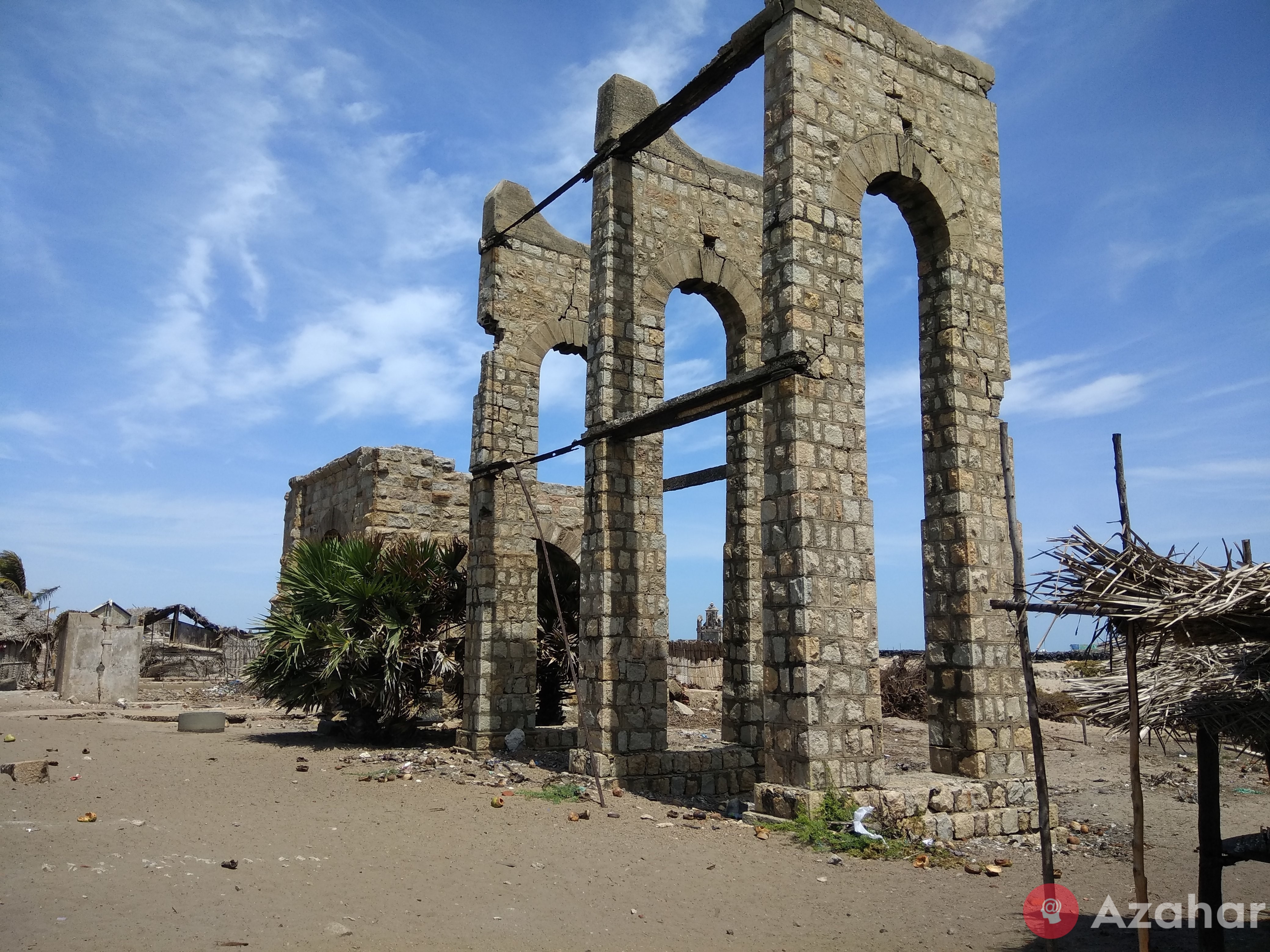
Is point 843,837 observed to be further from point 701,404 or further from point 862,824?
point 701,404

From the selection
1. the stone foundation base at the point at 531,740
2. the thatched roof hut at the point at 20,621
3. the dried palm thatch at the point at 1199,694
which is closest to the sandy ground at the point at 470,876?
the dried palm thatch at the point at 1199,694

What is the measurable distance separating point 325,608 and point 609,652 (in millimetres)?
4772

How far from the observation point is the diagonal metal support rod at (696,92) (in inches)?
331

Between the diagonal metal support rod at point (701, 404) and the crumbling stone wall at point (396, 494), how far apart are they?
6273 millimetres

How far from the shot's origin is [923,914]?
537cm

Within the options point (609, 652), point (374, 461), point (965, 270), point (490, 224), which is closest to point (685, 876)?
point (609, 652)

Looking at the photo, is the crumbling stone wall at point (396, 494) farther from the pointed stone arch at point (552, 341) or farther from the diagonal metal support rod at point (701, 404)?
the diagonal metal support rod at point (701, 404)

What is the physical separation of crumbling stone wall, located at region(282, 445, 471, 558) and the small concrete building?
498 cm

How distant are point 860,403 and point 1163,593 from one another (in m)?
4.29

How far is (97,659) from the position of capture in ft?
61.0

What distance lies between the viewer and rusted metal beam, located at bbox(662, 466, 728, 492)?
11.7 metres

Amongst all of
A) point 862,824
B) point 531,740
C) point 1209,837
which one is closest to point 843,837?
point 862,824

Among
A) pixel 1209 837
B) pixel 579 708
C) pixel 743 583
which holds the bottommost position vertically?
pixel 1209 837

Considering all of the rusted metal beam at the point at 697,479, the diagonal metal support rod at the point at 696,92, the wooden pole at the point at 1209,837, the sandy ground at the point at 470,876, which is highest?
the diagonal metal support rod at the point at 696,92
